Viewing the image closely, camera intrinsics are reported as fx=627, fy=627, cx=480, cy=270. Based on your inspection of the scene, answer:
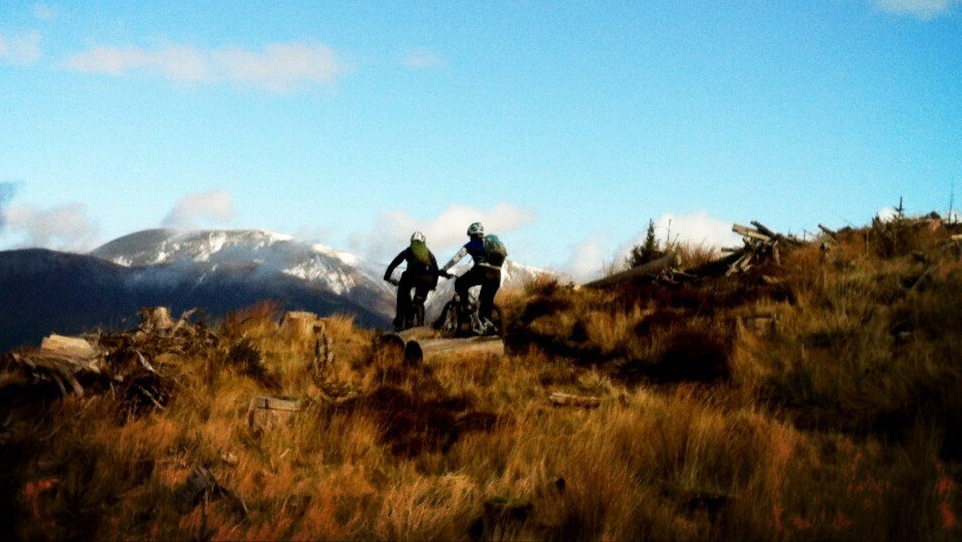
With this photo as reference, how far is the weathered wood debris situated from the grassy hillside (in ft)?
9.39

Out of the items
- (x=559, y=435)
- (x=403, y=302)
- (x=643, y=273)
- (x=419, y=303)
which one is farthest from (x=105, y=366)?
(x=643, y=273)

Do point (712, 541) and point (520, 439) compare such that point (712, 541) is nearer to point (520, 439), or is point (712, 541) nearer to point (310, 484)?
point (520, 439)

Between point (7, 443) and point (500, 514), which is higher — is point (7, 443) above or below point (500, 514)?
above

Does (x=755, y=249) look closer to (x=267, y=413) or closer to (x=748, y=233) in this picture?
(x=748, y=233)

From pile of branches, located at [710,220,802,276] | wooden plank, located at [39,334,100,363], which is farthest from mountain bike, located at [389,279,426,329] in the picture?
wooden plank, located at [39,334,100,363]

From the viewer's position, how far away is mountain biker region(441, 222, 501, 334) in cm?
1123

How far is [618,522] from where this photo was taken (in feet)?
12.8

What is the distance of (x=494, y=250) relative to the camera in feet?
36.5

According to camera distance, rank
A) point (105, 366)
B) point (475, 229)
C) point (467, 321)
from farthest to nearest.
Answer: point (467, 321), point (475, 229), point (105, 366)

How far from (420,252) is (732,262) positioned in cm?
680

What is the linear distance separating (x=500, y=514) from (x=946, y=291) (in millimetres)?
8236

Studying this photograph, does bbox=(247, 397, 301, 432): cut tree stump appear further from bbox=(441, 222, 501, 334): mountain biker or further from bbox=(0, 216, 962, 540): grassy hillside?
bbox=(441, 222, 501, 334): mountain biker

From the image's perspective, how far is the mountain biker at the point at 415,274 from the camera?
12547 millimetres

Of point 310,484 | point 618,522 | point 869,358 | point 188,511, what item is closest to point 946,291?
point 869,358
